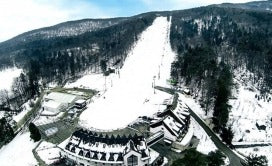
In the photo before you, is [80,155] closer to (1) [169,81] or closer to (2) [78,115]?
(2) [78,115]

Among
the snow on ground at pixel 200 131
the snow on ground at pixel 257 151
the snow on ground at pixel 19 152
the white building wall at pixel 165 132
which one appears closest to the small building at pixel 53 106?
the snow on ground at pixel 19 152

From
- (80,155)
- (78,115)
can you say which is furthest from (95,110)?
(80,155)

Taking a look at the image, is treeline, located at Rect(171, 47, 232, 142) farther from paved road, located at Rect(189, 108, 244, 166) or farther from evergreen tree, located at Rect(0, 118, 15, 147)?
evergreen tree, located at Rect(0, 118, 15, 147)

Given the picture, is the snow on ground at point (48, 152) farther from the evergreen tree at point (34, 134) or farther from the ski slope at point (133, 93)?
the ski slope at point (133, 93)

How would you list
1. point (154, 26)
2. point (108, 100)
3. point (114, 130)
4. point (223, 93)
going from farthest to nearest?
point (154, 26), point (108, 100), point (223, 93), point (114, 130)

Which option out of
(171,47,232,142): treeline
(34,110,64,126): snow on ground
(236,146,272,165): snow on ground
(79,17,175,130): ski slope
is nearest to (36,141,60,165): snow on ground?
(79,17,175,130): ski slope

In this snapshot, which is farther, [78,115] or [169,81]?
[169,81]
